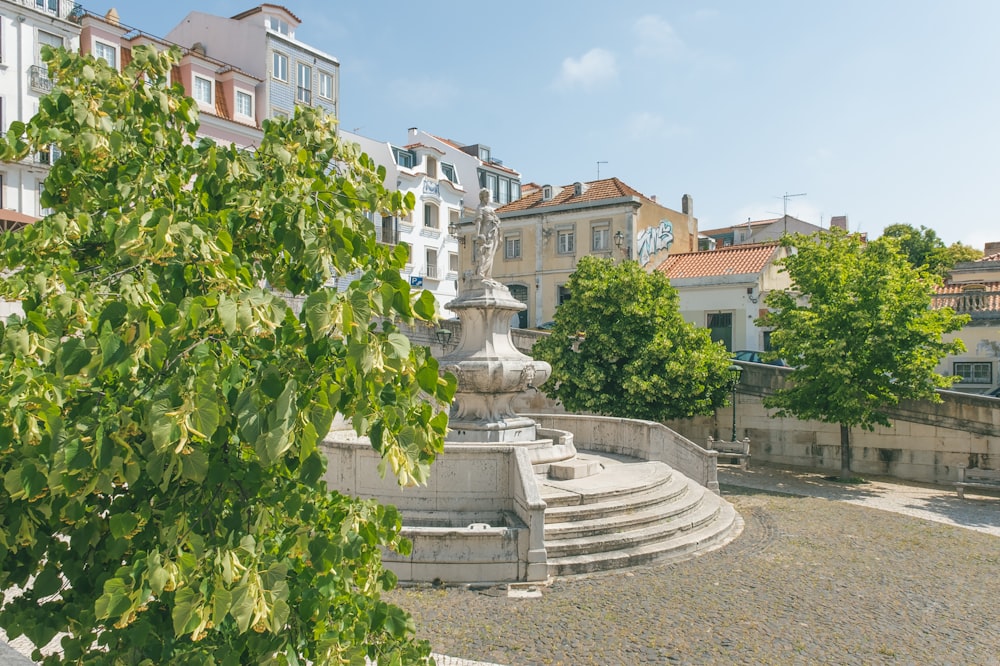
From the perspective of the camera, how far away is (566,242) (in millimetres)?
40375

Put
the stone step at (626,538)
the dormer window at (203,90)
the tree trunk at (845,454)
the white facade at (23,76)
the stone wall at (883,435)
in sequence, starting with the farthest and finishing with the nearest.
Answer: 1. the dormer window at (203,90)
2. the white facade at (23,76)
3. the tree trunk at (845,454)
4. the stone wall at (883,435)
5. the stone step at (626,538)

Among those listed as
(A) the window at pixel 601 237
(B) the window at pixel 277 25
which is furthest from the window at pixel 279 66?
Answer: (A) the window at pixel 601 237

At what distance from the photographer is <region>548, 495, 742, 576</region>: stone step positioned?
1025 centimetres

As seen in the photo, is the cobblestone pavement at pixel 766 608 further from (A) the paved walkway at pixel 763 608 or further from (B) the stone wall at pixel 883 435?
(B) the stone wall at pixel 883 435

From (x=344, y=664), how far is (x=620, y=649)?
530 cm

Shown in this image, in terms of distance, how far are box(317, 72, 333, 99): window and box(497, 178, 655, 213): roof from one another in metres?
11.4

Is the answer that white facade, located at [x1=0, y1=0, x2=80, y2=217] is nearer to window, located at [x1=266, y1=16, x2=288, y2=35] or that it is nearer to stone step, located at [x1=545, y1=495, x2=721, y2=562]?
window, located at [x1=266, y1=16, x2=288, y2=35]

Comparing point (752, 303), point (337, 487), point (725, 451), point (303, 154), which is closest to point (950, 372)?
point (752, 303)

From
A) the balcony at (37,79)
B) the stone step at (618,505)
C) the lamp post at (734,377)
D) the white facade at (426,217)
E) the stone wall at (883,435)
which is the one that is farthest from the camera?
the white facade at (426,217)

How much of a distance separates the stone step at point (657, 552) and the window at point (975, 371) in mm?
20996

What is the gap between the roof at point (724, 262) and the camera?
34094 millimetres

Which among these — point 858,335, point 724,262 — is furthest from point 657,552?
point 724,262

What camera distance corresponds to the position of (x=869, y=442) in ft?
66.9

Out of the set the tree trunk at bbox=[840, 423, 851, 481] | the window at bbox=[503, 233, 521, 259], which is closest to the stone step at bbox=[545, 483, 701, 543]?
the tree trunk at bbox=[840, 423, 851, 481]
